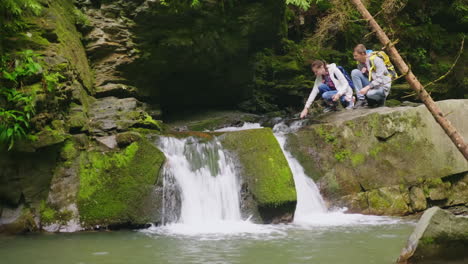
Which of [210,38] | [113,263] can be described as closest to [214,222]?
[113,263]

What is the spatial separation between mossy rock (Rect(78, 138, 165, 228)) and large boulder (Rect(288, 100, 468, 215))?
3.35m

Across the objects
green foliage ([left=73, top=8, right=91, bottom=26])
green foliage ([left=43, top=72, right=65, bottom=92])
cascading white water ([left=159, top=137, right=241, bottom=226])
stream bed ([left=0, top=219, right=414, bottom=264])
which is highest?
green foliage ([left=73, top=8, right=91, bottom=26])

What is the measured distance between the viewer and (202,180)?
7832mm

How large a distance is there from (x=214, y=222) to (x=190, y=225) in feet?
1.38

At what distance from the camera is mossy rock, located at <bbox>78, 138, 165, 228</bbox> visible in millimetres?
6992

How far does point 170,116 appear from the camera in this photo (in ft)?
45.0

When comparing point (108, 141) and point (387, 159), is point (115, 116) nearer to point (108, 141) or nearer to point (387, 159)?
point (108, 141)

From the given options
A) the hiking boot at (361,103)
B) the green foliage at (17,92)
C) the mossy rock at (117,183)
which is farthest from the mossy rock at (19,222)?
the hiking boot at (361,103)

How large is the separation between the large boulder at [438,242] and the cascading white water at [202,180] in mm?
3446

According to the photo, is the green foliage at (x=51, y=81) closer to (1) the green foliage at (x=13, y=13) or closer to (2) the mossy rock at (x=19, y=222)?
(1) the green foliage at (x=13, y=13)

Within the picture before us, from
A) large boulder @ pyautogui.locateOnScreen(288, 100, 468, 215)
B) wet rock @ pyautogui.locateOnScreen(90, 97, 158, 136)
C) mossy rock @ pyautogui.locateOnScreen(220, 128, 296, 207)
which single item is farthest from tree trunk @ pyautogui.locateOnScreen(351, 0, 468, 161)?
wet rock @ pyautogui.locateOnScreen(90, 97, 158, 136)

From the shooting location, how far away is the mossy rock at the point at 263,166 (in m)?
7.43

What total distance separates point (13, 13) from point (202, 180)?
4.64m

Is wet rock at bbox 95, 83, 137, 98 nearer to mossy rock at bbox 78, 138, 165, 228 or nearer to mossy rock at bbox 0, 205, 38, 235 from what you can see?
mossy rock at bbox 78, 138, 165, 228
